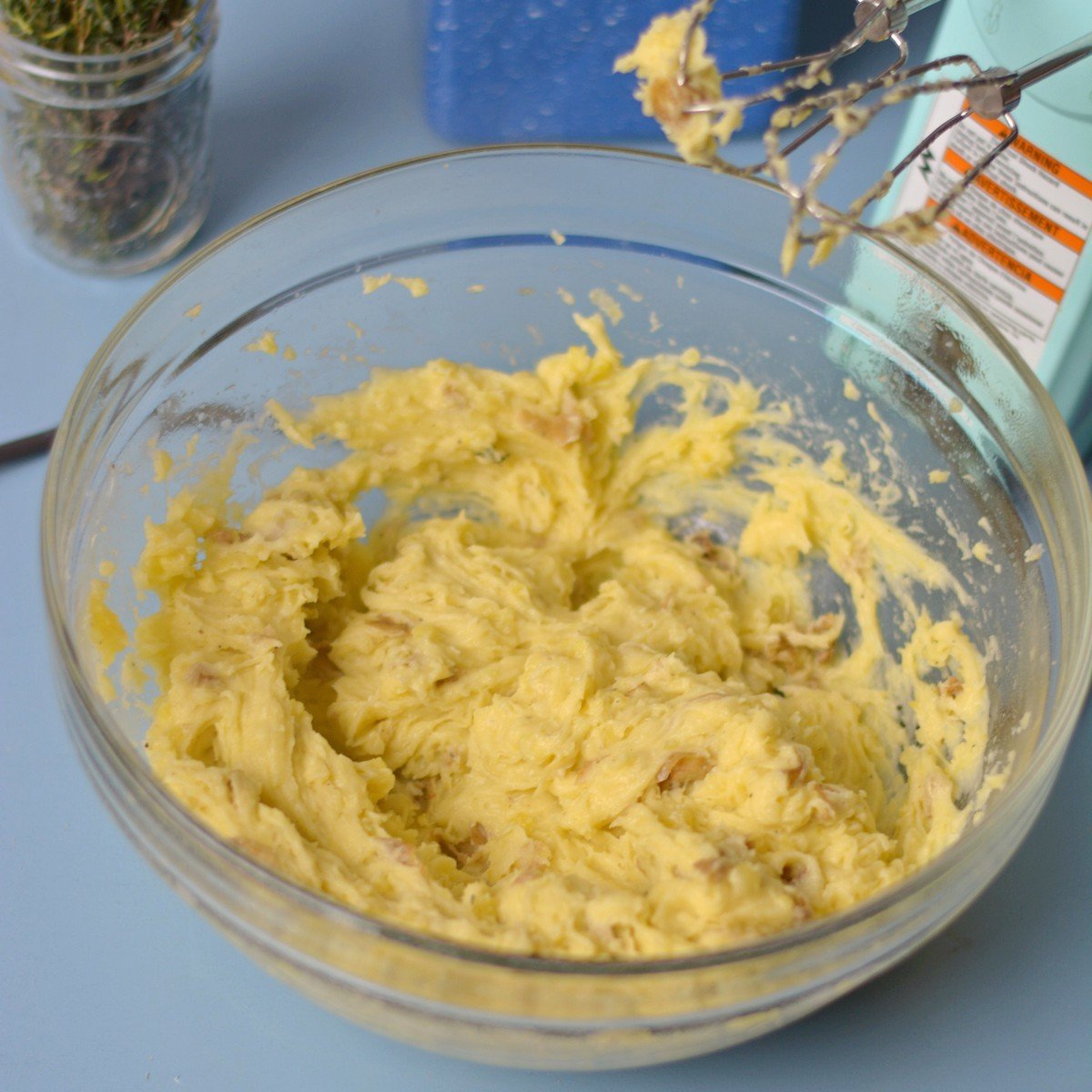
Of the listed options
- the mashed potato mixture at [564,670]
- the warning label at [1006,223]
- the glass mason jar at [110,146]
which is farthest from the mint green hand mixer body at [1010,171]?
the glass mason jar at [110,146]

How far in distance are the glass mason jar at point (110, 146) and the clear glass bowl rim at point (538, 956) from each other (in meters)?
0.37

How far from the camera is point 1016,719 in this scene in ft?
4.22

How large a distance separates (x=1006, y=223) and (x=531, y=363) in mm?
545

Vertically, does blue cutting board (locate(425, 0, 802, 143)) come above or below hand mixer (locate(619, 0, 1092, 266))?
below

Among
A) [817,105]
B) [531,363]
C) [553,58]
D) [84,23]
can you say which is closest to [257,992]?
[531,363]

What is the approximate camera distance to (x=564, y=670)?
1.33 metres

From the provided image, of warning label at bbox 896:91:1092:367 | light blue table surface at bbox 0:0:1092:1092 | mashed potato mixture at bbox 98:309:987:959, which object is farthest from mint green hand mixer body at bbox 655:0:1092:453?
light blue table surface at bbox 0:0:1092:1092

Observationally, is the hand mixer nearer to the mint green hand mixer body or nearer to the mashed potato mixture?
the mint green hand mixer body

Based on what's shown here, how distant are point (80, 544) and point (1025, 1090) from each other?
103 cm

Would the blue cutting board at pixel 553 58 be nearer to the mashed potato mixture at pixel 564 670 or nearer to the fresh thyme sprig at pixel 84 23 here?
the fresh thyme sprig at pixel 84 23

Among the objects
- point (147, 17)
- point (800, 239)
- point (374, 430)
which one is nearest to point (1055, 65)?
point (800, 239)

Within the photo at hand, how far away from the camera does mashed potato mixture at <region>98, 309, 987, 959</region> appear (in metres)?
1.17

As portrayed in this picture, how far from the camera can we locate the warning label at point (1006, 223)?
4.77ft

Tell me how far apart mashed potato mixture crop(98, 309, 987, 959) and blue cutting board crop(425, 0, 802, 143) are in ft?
1.74
